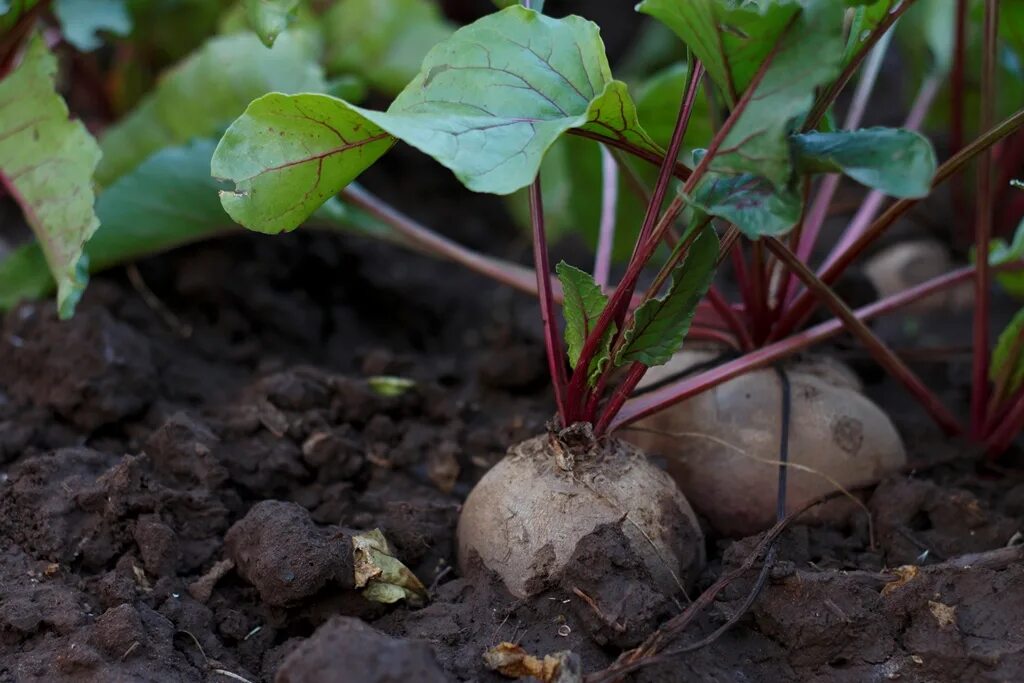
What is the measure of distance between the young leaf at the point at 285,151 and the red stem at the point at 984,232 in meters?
0.90

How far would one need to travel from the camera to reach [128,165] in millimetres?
2262

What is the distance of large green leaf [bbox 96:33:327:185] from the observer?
2180 mm

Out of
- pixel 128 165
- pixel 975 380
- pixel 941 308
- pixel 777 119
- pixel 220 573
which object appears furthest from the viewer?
pixel 941 308

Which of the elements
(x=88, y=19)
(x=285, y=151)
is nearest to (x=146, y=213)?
(x=88, y=19)

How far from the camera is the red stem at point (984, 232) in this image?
1.48m

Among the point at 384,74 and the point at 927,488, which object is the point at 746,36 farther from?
the point at 384,74

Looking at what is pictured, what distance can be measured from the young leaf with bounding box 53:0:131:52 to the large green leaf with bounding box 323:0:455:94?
730 mm

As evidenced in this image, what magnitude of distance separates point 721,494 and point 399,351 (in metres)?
1.00

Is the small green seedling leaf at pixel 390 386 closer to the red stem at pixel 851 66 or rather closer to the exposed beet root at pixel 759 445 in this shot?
the exposed beet root at pixel 759 445

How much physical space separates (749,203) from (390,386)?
94cm

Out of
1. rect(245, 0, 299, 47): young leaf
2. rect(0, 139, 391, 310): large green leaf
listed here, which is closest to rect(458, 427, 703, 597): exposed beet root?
rect(245, 0, 299, 47): young leaf

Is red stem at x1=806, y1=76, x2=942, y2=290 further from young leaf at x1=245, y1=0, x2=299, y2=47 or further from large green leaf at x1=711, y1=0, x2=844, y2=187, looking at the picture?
young leaf at x1=245, y1=0, x2=299, y2=47

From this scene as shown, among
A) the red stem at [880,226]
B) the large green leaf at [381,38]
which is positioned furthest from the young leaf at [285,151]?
the large green leaf at [381,38]

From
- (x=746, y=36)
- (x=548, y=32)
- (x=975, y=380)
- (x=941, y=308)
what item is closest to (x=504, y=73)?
(x=548, y=32)
